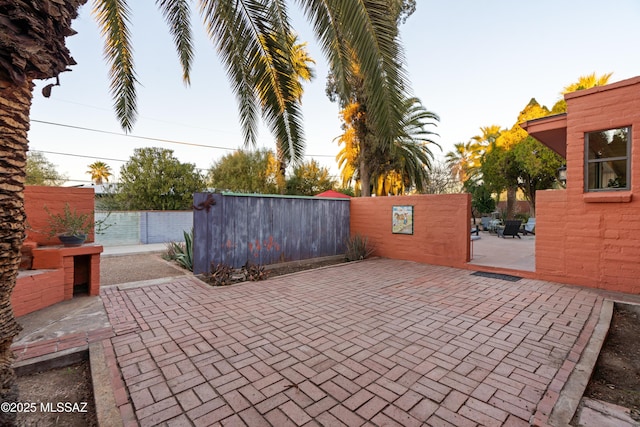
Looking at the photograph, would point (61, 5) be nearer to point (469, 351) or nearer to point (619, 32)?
point (469, 351)

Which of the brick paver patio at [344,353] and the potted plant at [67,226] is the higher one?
the potted plant at [67,226]

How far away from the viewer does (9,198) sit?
1.42 metres

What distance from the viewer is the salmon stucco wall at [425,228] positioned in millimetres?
7047

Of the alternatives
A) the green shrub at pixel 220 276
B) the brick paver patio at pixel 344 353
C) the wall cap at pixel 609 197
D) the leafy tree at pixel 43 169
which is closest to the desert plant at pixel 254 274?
the green shrub at pixel 220 276

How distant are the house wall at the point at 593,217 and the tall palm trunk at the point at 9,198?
744 centimetres

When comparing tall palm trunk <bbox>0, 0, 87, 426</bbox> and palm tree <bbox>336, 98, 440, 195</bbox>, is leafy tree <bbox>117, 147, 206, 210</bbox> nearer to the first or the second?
palm tree <bbox>336, 98, 440, 195</bbox>

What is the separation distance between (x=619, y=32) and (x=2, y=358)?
10554 mm

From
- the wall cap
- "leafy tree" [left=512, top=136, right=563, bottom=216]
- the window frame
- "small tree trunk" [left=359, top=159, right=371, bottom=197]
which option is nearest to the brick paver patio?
the wall cap

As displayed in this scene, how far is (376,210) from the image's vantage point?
345 inches

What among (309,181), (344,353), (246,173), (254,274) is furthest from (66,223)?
(309,181)

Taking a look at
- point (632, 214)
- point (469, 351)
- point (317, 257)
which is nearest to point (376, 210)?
point (317, 257)

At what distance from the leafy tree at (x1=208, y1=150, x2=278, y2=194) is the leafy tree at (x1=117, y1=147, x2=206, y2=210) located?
4.08m

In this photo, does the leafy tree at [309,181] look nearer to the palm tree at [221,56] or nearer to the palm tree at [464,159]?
the palm tree at [221,56]

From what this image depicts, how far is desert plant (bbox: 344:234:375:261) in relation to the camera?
27.2 ft
